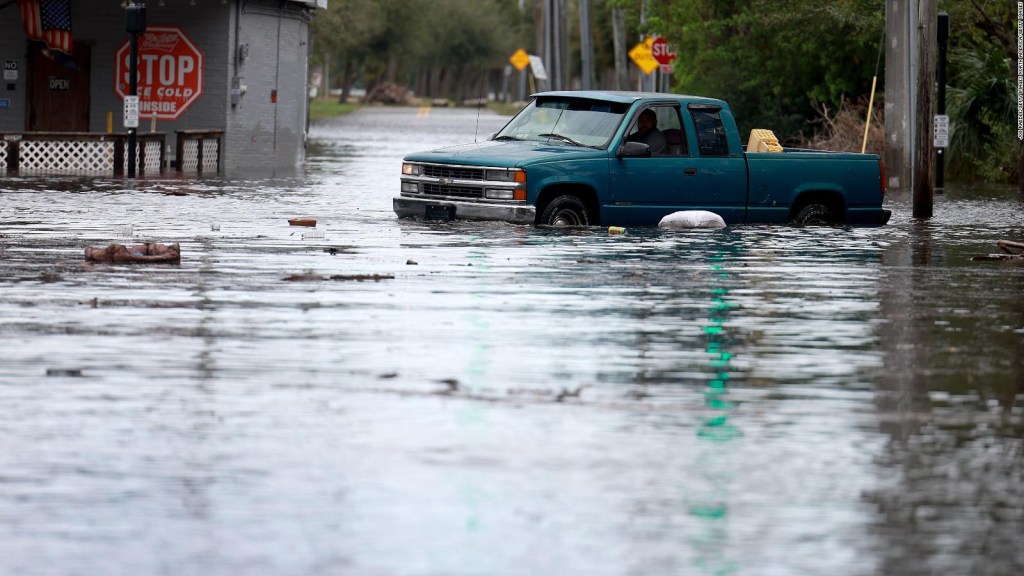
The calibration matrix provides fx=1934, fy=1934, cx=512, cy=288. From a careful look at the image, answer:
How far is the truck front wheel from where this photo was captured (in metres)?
20.9

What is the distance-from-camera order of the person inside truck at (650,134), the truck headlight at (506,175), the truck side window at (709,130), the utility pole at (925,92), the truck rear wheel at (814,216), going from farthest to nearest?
the utility pole at (925,92), the truck rear wheel at (814,216), the truck side window at (709,130), the person inside truck at (650,134), the truck headlight at (506,175)

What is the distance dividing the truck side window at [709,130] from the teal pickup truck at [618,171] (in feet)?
0.04

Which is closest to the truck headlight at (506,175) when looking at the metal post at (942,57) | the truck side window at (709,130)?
the truck side window at (709,130)

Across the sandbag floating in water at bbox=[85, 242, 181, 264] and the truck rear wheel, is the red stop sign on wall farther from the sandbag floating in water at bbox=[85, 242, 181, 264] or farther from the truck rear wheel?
the sandbag floating in water at bbox=[85, 242, 181, 264]

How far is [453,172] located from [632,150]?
1996 mm

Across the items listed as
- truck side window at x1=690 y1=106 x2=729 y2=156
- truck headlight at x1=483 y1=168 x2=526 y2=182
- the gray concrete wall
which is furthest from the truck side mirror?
the gray concrete wall

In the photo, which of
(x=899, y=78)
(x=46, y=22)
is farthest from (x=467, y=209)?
(x=46, y=22)

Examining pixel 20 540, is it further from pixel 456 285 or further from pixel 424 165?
pixel 424 165

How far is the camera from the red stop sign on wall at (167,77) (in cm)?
3928

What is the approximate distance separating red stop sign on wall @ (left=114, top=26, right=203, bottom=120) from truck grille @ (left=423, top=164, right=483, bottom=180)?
18.7 m

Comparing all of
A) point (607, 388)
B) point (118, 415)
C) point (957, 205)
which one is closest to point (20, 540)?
point (118, 415)

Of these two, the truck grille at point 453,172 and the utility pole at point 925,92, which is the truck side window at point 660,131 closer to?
the truck grille at point 453,172

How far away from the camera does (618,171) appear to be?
830 inches

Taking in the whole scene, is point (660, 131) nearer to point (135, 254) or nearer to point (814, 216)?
point (814, 216)
